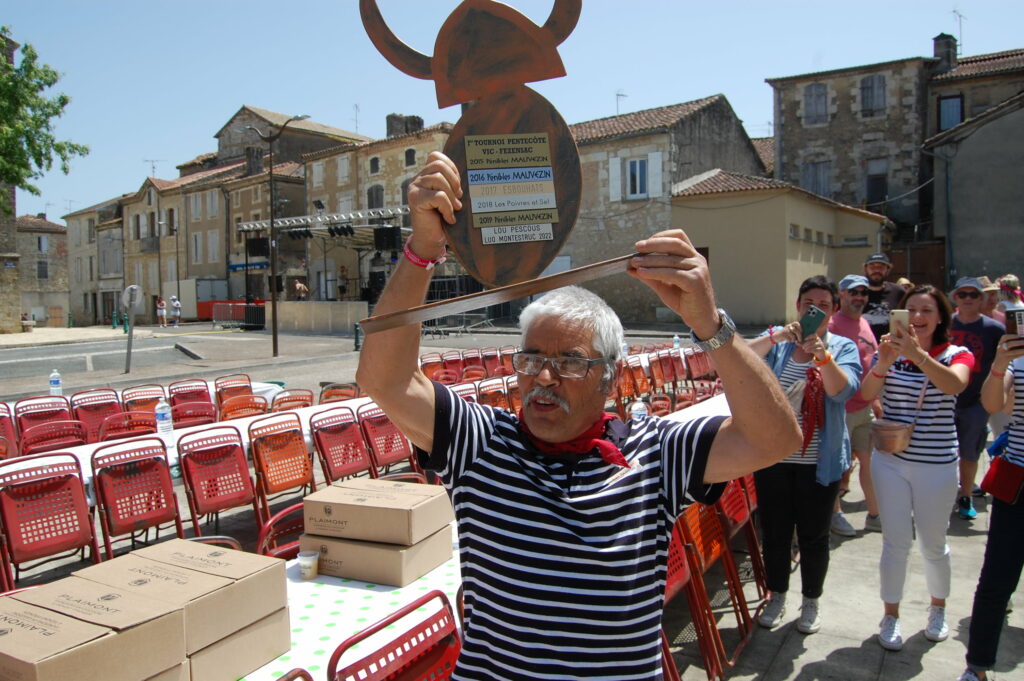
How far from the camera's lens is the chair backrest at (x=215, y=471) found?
15.8 ft

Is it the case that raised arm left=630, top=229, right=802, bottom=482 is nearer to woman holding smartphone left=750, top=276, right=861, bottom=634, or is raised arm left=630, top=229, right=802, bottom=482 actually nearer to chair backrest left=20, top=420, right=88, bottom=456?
woman holding smartphone left=750, top=276, right=861, bottom=634

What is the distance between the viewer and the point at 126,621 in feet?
5.98

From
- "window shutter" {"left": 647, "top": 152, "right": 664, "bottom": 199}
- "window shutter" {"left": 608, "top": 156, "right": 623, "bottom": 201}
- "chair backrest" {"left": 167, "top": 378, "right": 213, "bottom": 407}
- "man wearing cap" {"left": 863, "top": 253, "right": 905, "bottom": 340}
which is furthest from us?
"window shutter" {"left": 608, "top": 156, "right": 623, "bottom": 201}

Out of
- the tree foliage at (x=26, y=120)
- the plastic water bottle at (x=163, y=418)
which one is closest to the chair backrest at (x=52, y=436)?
the plastic water bottle at (x=163, y=418)

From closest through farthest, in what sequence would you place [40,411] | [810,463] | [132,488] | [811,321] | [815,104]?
[811,321] → [810,463] → [132,488] → [40,411] → [815,104]

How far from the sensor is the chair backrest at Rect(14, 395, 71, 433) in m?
6.73

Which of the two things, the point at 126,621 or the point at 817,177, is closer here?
the point at 126,621

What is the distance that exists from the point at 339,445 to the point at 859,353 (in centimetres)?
401

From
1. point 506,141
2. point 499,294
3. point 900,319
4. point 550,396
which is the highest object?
point 506,141

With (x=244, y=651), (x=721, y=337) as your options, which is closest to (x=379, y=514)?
(x=244, y=651)

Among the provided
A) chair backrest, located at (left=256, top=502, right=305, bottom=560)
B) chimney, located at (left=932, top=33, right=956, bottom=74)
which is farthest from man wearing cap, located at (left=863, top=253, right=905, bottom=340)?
chimney, located at (left=932, top=33, right=956, bottom=74)

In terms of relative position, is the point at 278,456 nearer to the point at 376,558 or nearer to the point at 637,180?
the point at 376,558

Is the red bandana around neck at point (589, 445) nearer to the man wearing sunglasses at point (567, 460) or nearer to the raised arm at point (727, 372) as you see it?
the man wearing sunglasses at point (567, 460)

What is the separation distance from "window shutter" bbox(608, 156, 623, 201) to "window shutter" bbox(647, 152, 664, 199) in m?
1.24
